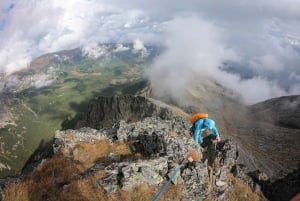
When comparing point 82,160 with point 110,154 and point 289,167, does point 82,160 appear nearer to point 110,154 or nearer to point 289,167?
point 110,154

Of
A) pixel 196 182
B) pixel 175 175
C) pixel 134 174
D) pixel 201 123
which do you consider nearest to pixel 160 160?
pixel 175 175

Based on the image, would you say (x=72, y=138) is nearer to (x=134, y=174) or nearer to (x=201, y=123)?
(x=134, y=174)

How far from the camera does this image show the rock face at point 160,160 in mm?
28641

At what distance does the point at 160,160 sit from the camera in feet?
102

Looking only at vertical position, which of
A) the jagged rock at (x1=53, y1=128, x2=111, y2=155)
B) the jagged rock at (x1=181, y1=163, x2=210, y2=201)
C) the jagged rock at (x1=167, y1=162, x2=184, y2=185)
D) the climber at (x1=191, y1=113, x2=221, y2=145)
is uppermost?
the climber at (x1=191, y1=113, x2=221, y2=145)

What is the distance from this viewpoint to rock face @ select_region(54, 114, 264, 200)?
2864 cm

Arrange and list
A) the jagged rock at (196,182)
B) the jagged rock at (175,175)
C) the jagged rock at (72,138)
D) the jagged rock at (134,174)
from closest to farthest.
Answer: the jagged rock at (134,174), the jagged rock at (175,175), the jagged rock at (196,182), the jagged rock at (72,138)

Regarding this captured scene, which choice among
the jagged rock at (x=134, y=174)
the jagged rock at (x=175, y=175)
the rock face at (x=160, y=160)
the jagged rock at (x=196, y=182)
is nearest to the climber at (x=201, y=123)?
the jagged rock at (x=175, y=175)

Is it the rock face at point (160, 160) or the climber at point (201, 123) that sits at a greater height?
the climber at point (201, 123)

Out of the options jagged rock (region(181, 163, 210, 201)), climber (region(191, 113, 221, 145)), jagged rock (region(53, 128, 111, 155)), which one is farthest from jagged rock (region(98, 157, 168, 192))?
jagged rock (region(53, 128, 111, 155))

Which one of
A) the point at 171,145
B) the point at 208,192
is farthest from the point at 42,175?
the point at 208,192

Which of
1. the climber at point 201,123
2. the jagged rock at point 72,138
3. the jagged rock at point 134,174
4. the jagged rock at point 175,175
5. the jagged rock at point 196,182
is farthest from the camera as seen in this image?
the jagged rock at point 72,138

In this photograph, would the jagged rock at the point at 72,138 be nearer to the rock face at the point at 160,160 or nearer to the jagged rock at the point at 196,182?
the rock face at the point at 160,160

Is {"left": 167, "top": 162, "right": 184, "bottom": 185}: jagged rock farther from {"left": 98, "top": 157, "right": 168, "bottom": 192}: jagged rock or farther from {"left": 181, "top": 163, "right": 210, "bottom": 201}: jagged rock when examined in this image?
{"left": 181, "top": 163, "right": 210, "bottom": 201}: jagged rock
